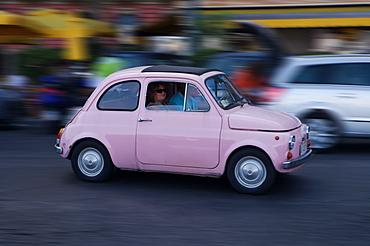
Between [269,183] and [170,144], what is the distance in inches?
49.8

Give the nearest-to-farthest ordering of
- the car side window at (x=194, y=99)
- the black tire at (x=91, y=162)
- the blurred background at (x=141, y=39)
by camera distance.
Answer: the car side window at (x=194, y=99) → the black tire at (x=91, y=162) → the blurred background at (x=141, y=39)

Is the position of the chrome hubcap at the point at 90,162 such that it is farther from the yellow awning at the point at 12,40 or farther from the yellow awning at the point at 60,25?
the yellow awning at the point at 12,40

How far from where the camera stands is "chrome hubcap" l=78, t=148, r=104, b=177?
7820mm

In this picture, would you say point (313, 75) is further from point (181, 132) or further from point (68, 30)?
point (68, 30)

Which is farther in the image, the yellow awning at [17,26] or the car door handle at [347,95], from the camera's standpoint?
the yellow awning at [17,26]

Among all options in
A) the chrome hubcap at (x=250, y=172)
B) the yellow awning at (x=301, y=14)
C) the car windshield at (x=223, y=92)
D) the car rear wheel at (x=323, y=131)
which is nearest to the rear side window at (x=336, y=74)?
the car rear wheel at (x=323, y=131)

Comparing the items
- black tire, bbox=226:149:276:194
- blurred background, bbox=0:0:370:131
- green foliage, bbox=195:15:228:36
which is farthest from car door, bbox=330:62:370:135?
green foliage, bbox=195:15:228:36

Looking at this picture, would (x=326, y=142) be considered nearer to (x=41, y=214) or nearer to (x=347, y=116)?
(x=347, y=116)

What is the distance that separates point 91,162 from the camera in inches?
309

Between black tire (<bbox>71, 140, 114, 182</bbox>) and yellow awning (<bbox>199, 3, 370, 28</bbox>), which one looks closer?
black tire (<bbox>71, 140, 114, 182</bbox>)

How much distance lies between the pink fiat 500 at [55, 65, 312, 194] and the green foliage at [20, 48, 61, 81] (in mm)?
9292

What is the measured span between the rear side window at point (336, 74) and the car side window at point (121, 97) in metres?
3.82

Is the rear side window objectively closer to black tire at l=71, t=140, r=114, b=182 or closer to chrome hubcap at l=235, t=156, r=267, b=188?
chrome hubcap at l=235, t=156, r=267, b=188

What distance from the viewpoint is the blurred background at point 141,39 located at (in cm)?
1260
